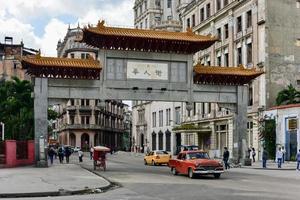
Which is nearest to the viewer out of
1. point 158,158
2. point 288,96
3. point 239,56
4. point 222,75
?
point 222,75

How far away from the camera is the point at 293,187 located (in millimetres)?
22906

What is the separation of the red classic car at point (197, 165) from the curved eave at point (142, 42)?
36.9 ft

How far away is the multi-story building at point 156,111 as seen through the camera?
8469 cm

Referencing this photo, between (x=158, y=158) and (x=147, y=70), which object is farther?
(x=158, y=158)

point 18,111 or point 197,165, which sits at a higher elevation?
point 18,111

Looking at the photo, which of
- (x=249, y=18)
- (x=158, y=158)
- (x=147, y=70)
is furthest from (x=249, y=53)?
(x=147, y=70)

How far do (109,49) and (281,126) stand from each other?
18.7m

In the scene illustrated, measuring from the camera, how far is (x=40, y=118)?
37656 millimetres

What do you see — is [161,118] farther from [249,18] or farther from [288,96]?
[288,96]

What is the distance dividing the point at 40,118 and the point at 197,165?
45.6ft

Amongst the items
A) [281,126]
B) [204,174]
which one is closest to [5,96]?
[281,126]

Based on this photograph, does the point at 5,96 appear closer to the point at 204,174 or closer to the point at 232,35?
the point at 232,35

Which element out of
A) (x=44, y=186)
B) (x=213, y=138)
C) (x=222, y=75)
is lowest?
(x=44, y=186)

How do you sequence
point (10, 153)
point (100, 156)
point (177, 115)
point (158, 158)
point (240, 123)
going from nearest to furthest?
point (100, 156) → point (10, 153) → point (240, 123) → point (158, 158) → point (177, 115)
